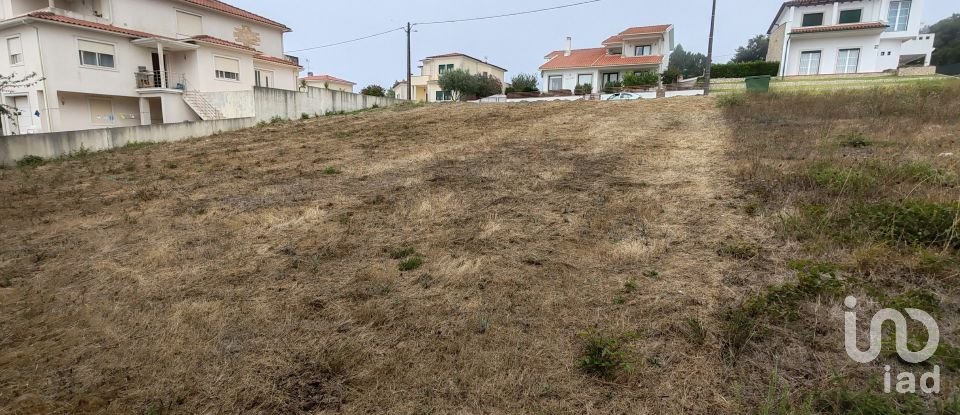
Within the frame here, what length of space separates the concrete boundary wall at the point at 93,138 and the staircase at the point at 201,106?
181 inches

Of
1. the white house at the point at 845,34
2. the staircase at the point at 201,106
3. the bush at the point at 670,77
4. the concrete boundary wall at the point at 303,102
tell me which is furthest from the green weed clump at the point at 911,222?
the white house at the point at 845,34

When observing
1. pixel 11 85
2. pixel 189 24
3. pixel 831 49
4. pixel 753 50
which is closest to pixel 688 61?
pixel 753 50

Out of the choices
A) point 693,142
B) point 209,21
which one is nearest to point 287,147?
point 693,142

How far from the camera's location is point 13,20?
18609 millimetres

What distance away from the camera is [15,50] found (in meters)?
19.6

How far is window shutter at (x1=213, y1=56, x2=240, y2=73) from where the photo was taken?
77.4 ft

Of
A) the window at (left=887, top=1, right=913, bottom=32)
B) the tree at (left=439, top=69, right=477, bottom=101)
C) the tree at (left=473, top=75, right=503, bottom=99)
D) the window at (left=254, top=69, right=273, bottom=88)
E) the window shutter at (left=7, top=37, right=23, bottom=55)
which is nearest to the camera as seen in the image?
the window shutter at (left=7, top=37, right=23, bottom=55)

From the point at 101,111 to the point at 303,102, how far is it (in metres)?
9.88

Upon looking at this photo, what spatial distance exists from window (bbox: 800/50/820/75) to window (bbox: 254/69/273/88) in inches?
1305

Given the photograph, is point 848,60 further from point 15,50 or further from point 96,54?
point 15,50

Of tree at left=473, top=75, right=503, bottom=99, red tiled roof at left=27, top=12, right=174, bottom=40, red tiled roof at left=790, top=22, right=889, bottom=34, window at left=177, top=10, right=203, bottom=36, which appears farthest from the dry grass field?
tree at left=473, top=75, right=503, bottom=99

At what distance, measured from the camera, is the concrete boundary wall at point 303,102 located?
19.0m

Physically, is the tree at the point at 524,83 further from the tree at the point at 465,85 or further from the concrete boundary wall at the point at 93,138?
the concrete boundary wall at the point at 93,138

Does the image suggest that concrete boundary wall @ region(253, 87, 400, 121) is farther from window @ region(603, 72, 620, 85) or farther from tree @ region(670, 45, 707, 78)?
tree @ region(670, 45, 707, 78)
